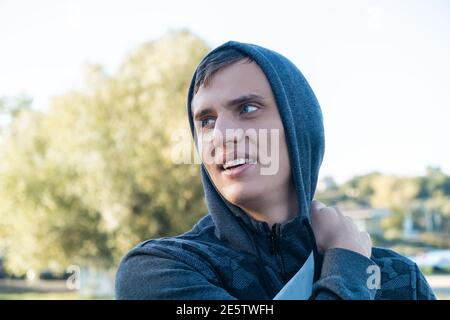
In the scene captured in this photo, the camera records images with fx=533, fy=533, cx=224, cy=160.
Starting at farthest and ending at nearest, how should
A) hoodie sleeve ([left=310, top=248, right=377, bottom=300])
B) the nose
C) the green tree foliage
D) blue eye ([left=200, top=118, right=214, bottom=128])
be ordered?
the green tree foliage, blue eye ([left=200, top=118, right=214, bottom=128]), the nose, hoodie sleeve ([left=310, top=248, right=377, bottom=300])

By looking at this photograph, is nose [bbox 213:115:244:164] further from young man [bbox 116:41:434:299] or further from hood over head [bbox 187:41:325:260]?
hood over head [bbox 187:41:325:260]

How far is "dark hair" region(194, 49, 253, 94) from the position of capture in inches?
73.2

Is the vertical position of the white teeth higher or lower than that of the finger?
higher

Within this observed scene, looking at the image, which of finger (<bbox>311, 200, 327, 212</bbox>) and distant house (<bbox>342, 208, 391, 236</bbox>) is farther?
distant house (<bbox>342, 208, 391, 236</bbox>)

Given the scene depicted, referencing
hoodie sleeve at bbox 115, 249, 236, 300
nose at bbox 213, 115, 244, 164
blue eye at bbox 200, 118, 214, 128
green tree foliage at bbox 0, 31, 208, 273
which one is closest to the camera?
hoodie sleeve at bbox 115, 249, 236, 300

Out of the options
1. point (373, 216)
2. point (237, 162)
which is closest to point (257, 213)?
point (237, 162)

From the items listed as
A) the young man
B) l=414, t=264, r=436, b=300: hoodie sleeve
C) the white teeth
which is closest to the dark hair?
the young man

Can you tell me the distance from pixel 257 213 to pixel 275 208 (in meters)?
0.07

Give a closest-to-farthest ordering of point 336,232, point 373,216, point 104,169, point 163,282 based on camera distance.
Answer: point 163,282 < point 336,232 < point 104,169 < point 373,216

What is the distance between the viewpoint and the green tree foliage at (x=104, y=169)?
16.3 metres

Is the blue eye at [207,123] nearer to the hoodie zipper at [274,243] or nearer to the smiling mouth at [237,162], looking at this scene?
the smiling mouth at [237,162]

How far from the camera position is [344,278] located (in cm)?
153

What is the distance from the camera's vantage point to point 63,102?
19281mm

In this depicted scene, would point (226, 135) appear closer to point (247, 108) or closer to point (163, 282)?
point (247, 108)
